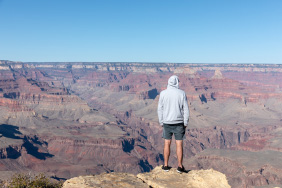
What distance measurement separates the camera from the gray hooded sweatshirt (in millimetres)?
13805

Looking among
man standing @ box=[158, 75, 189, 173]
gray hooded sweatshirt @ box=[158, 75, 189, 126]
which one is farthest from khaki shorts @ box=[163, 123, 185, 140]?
gray hooded sweatshirt @ box=[158, 75, 189, 126]

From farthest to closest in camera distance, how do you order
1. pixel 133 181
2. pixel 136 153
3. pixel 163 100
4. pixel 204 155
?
pixel 136 153 → pixel 204 155 → pixel 163 100 → pixel 133 181

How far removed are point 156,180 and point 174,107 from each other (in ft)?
11.9

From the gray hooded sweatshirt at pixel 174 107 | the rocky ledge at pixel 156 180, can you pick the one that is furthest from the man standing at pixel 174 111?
the rocky ledge at pixel 156 180

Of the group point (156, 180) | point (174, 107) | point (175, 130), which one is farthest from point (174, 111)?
point (156, 180)

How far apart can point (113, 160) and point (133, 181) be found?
123m

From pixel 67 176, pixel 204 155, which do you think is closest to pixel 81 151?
pixel 67 176

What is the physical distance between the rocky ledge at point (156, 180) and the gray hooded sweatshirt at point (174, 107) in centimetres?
278

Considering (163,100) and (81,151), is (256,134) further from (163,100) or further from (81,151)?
(163,100)

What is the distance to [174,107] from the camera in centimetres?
1384

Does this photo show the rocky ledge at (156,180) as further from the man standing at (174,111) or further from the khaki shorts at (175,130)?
the khaki shorts at (175,130)

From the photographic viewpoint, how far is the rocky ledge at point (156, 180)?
12414 mm

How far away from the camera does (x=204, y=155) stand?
118 metres

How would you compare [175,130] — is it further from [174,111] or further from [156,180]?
[156,180]
